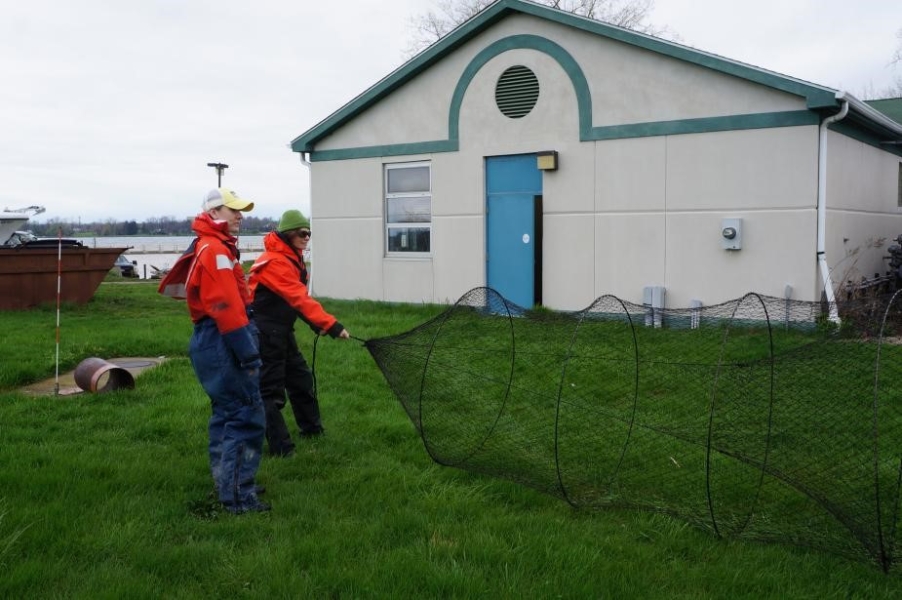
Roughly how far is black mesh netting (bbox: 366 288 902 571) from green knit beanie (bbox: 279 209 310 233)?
39.5 inches

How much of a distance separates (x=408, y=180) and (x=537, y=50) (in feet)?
10.7

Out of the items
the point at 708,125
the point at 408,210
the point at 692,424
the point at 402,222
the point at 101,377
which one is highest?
the point at 708,125

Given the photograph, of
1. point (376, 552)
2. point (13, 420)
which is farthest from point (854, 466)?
point (13, 420)

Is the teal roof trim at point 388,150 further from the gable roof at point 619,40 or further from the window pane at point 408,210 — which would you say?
the window pane at point 408,210

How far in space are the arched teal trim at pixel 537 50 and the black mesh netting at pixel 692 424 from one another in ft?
16.4

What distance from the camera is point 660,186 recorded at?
40.7 ft

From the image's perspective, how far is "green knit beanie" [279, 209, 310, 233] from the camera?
600 cm

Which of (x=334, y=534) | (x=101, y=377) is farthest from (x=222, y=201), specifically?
(x=101, y=377)

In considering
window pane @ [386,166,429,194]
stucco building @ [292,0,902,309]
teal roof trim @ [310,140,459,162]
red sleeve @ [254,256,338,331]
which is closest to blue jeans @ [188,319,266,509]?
red sleeve @ [254,256,338,331]

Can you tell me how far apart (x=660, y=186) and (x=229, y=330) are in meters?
8.91

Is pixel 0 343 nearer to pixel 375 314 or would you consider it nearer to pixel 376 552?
pixel 375 314

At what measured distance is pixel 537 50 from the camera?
43.6 feet

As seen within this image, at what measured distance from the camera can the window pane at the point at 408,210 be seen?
584 inches

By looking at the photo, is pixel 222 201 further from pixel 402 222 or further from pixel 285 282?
pixel 402 222
